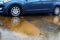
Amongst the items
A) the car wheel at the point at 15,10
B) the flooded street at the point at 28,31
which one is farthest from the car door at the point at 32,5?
the flooded street at the point at 28,31

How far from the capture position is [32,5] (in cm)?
1357

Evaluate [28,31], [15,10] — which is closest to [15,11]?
[15,10]

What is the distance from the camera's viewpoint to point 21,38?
27.0 feet

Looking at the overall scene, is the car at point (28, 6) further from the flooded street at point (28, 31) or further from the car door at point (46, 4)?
the flooded street at point (28, 31)

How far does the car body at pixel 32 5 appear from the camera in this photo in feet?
42.7

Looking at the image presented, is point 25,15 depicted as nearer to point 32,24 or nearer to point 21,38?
point 32,24

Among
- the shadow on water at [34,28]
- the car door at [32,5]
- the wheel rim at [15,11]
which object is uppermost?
the car door at [32,5]

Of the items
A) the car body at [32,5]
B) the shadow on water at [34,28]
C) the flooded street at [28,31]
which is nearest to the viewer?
the flooded street at [28,31]

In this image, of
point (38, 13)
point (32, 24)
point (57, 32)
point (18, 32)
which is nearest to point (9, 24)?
point (32, 24)

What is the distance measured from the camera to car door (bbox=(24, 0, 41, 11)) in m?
13.4

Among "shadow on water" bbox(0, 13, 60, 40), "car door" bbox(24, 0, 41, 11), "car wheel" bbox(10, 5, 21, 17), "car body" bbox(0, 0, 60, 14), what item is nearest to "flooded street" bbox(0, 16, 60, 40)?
"shadow on water" bbox(0, 13, 60, 40)

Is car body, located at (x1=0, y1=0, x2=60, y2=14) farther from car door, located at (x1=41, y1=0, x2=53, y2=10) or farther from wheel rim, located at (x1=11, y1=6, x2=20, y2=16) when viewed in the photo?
wheel rim, located at (x1=11, y1=6, x2=20, y2=16)

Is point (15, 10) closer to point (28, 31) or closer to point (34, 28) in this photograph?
point (34, 28)

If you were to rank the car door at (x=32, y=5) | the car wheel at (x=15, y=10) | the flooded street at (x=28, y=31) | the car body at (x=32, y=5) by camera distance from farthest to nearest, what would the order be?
1. the car door at (x=32, y=5)
2. the car wheel at (x=15, y=10)
3. the car body at (x=32, y=5)
4. the flooded street at (x=28, y=31)
